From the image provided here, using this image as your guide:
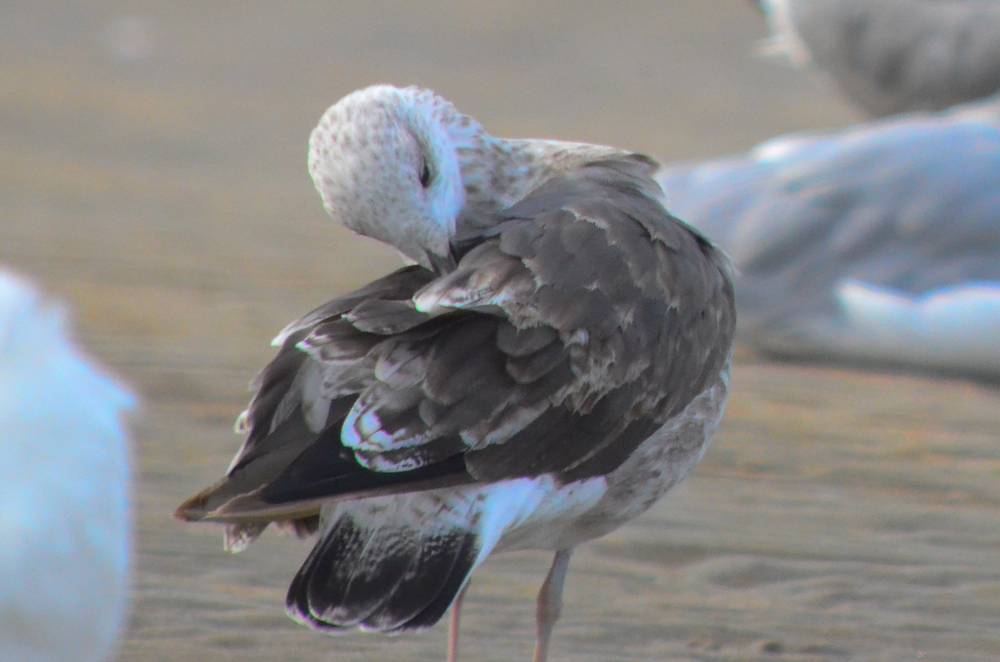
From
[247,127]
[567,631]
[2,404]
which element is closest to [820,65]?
[247,127]

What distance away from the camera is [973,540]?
4.12 metres

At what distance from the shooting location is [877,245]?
19.4 feet

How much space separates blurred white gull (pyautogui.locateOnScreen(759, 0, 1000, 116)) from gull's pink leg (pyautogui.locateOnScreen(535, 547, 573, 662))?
5543 mm

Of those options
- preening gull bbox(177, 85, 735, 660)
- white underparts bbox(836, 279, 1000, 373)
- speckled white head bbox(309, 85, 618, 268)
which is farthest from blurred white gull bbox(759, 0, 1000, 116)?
speckled white head bbox(309, 85, 618, 268)

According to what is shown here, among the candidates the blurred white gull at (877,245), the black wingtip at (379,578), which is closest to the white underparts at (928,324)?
the blurred white gull at (877,245)

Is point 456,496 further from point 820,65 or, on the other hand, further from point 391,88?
point 820,65

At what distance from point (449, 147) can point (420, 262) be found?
1.07 ft

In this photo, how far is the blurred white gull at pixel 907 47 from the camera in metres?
8.07

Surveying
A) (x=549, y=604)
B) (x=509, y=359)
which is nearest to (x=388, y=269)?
(x=549, y=604)

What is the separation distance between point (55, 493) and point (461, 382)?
33.5 inches

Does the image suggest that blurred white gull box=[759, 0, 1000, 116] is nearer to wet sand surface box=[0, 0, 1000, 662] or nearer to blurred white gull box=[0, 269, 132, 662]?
wet sand surface box=[0, 0, 1000, 662]

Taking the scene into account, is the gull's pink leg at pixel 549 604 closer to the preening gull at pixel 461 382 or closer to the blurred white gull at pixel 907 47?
the preening gull at pixel 461 382

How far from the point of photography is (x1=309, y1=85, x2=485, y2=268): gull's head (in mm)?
2844

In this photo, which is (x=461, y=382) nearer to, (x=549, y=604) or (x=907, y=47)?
(x=549, y=604)
